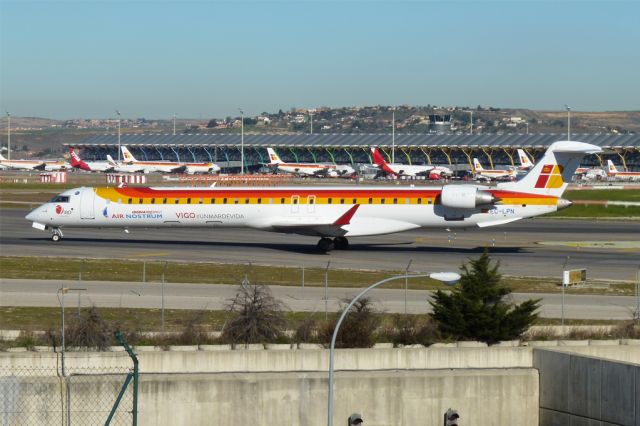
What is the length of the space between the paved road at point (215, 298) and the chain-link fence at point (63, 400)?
13.7m

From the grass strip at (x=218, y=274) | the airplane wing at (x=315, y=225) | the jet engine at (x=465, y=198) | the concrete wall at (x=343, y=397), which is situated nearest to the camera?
the concrete wall at (x=343, y=397)

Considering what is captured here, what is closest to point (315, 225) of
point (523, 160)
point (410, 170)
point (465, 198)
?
point (465, 198)

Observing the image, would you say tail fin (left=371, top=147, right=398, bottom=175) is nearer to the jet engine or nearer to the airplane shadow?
the airplane shadow

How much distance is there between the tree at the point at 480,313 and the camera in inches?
1131

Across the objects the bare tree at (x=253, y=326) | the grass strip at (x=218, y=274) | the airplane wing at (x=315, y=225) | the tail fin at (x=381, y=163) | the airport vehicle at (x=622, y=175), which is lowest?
the bare tree at (x=253, y=326)

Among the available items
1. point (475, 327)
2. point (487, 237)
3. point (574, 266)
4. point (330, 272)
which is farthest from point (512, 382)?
point (487, 237)

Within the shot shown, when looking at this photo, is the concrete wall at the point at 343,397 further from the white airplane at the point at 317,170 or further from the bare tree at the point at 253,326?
the white airplane at the point at 317,170

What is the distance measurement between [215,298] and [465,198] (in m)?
19.8

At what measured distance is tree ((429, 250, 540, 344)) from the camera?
28719 mm

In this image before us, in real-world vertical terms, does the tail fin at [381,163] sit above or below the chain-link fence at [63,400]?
above

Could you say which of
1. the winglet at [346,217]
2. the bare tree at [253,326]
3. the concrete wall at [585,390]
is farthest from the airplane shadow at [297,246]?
the concrete wall at [585,390]

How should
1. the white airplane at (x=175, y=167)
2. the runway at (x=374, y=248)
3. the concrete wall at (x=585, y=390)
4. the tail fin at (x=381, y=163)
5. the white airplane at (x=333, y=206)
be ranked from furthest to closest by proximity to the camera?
the white airplane at (x=175, y=167) < the tail fin at (x=381, y=163) < the white airplane at (x=333, y=206) < the runway at (x=374, y=248) < the concrete wall at (x=585, y=390)

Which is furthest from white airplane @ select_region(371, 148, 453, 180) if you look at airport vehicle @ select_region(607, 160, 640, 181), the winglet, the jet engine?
the jet engine

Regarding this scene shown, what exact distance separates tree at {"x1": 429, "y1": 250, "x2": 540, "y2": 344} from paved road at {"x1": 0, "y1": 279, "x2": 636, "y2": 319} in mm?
5406
